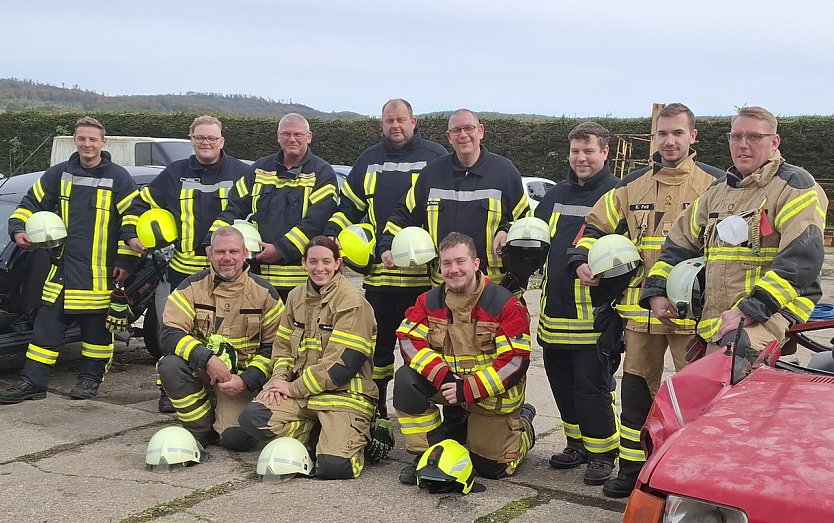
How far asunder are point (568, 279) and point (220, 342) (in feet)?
7.27

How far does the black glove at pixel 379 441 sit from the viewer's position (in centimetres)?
521

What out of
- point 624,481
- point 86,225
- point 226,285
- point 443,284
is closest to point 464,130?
point 443,284

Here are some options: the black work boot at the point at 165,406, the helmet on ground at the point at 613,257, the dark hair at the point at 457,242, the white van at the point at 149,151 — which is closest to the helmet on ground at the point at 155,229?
the black work boot at the point at 165,406

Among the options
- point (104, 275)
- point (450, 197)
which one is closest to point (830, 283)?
point (450, 197)

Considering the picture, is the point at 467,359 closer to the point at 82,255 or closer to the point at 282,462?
the point at 282,462

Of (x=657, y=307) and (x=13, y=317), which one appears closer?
(x=657, y=307)

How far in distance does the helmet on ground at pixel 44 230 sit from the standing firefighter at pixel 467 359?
3032 mm

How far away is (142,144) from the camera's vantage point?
15500 millimetres

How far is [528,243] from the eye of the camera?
5.08 meters

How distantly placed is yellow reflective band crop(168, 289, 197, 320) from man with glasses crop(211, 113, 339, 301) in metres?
0.61

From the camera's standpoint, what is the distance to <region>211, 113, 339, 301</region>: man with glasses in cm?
612

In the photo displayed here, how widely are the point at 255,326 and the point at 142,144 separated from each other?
10.7 metres

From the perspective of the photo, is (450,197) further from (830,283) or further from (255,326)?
(830,283)

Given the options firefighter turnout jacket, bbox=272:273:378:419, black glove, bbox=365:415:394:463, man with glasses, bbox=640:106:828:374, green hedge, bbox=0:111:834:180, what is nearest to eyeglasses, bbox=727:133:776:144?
man with glasses, bbox=640:106:828:374
